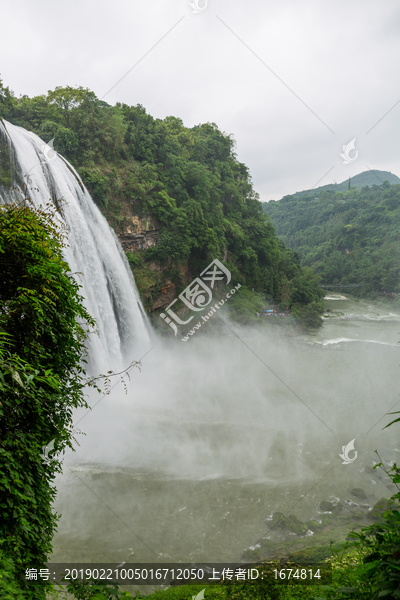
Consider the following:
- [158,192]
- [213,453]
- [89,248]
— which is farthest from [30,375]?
[158,192]

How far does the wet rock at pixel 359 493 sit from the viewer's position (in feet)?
22.2

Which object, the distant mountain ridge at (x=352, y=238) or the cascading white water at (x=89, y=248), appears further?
the distant mountain ridge at (x=352, y=238)

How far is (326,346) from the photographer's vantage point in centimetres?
1703

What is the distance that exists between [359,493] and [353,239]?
128 feet

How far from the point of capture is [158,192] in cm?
1594

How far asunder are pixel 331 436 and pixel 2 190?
34.9 ft

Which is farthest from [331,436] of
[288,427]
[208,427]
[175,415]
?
[175,415]

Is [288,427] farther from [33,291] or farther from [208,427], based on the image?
[33,291]

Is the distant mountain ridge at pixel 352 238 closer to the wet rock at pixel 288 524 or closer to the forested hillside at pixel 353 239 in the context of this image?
the forested hillside at pixel 353 239

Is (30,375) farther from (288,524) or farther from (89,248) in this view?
(89,248)

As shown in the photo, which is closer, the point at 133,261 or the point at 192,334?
the point at 133,261

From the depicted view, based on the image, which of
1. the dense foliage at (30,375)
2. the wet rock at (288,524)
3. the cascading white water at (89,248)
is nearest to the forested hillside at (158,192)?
the cascading white water at (89,248)

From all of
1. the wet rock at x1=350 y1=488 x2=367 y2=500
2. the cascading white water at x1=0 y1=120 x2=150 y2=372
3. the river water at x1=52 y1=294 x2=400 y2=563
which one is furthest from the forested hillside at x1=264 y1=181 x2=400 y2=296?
the wet rock at x1=350 y1=488 x2=367 y2=500

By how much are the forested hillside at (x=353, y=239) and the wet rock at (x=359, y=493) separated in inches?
1121
